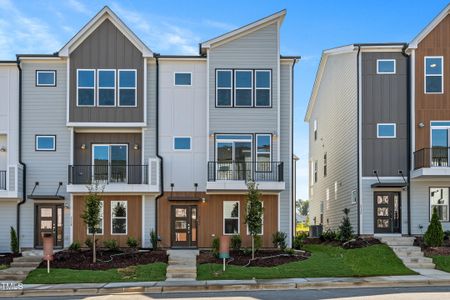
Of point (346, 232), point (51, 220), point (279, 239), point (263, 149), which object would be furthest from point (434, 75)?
point (51, 220)

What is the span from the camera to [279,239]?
24094mm

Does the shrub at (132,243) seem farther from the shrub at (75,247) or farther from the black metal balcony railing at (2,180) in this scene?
the black metal balcony railing at (2,180)

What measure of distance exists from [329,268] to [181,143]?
914cm

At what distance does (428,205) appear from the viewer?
26.0 meters

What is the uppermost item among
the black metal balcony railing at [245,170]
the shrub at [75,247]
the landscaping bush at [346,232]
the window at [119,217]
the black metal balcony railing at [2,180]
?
the black metal balcony railing at [245,170]

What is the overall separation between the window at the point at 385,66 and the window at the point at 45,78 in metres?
14.9

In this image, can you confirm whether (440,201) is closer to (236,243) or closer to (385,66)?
(385,66)

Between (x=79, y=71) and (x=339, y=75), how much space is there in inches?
528

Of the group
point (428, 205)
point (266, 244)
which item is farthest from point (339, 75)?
point (266, 244)

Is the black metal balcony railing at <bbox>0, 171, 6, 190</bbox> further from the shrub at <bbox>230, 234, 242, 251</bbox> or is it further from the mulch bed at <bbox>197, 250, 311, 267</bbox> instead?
the shrub at <bbox>230, 234, 242, 251</bbox>

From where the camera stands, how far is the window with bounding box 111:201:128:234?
2538 centimetres

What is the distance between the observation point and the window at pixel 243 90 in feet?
83.5

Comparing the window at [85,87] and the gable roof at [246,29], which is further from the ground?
the gable roof at [246,29]

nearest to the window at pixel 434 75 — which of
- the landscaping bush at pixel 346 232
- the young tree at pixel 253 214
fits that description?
the landscaping bush at pixel 346 232
